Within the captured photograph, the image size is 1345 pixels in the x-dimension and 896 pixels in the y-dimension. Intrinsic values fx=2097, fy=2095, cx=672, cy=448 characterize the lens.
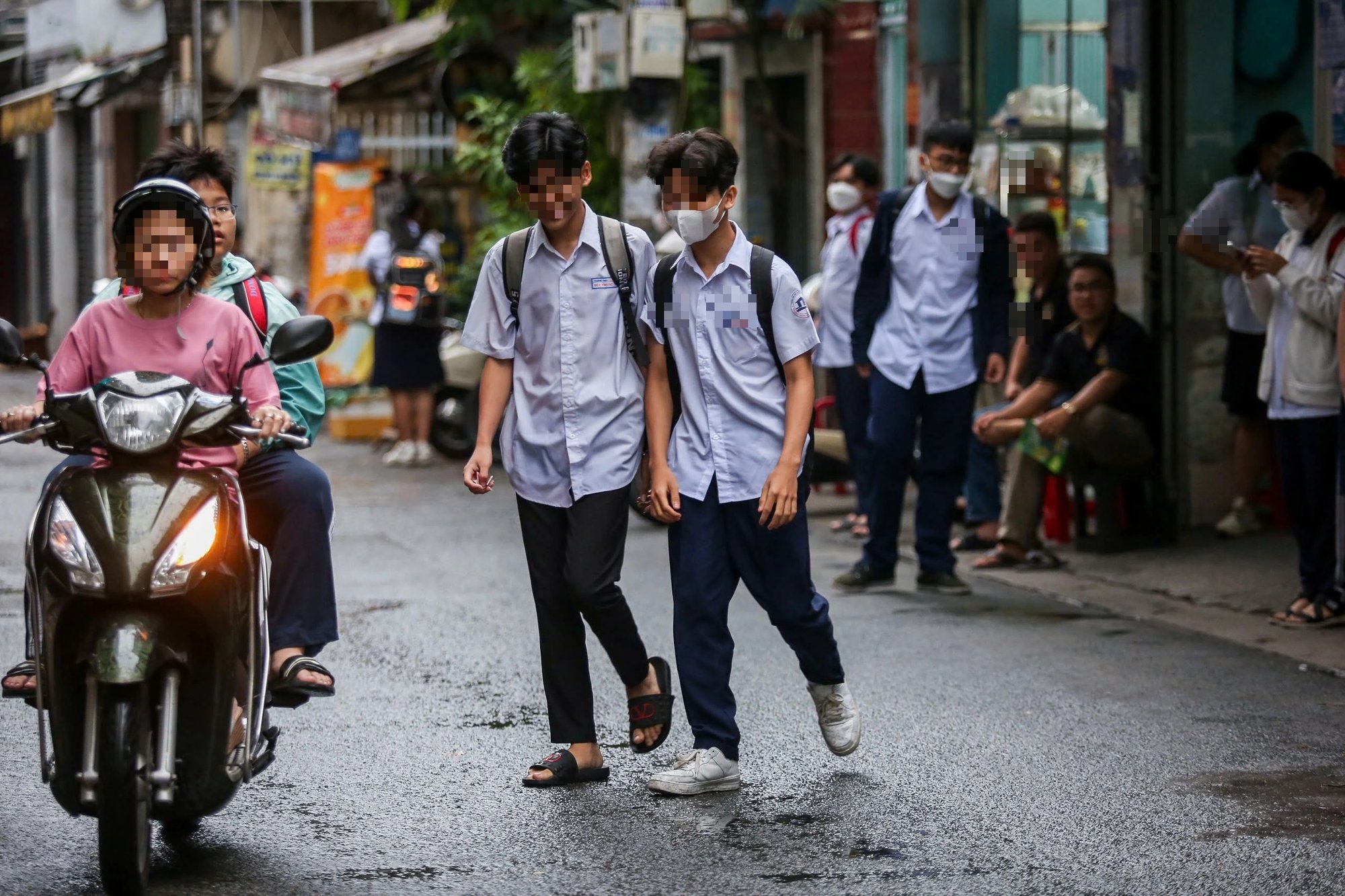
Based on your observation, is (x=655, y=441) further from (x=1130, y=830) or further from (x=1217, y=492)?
(x=1217, y=492)

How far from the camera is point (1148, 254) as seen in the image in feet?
34.0

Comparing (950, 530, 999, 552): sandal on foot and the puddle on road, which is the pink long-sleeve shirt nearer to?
the puddle on road

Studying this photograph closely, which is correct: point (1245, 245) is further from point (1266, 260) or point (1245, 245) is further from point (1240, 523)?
point (1266, 260)

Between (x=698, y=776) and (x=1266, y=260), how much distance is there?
12.4ft

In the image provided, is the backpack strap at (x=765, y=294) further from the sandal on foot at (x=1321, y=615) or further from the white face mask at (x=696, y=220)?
the sandal on foot at (x=1321, y=615)

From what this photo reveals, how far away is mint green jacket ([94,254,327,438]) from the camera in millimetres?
5664

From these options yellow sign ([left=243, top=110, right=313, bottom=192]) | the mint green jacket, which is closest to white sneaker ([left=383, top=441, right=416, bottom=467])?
yellow sign ([left=243, top=110, right=313, bottom=192])

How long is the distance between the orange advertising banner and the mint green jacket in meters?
11.9

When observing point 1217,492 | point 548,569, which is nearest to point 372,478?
point 1217,492

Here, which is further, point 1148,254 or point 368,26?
point 368,26

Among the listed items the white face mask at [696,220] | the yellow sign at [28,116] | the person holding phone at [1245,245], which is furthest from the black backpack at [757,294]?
the yellow sign at [28,116]

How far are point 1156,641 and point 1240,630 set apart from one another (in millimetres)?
462

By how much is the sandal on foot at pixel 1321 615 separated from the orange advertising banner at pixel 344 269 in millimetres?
10741

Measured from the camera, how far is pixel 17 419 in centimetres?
477
